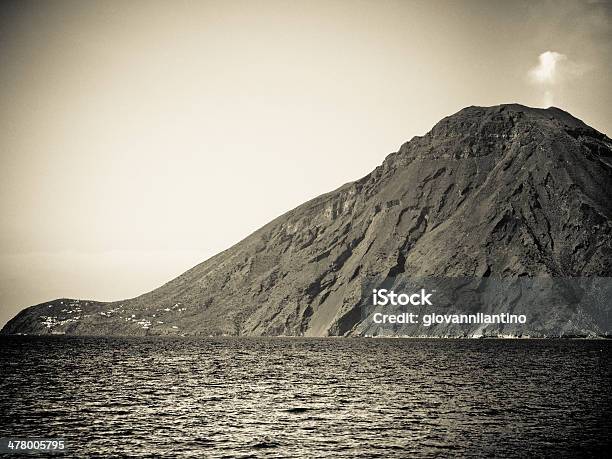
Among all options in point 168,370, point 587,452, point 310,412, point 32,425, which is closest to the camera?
point 587,452

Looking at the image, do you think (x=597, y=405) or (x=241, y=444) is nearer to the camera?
(x=241, y=444)

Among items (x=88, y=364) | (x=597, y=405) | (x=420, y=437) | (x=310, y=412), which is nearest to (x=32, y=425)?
(x=310, y=412)

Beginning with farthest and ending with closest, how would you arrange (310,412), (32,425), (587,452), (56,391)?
1. (56,391)
2. (310,412)
3. (32,425)
4. (587,452)

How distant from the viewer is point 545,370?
325 feet

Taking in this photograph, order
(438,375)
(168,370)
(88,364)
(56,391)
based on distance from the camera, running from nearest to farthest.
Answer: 1. (56,391)
2. (438,375)
3. (168,370)
4. (88,364)

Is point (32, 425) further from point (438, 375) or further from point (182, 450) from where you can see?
point (438, 375)

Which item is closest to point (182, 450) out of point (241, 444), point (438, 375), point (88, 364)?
point (241, 444)

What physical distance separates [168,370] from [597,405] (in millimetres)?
66545

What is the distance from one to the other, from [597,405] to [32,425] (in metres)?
47.2

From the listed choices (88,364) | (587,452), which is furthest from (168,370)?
(587,452)

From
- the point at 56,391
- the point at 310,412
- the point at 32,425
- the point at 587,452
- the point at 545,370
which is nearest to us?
the point at 587,452

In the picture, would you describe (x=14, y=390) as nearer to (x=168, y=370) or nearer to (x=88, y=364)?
(x=168, y=370)

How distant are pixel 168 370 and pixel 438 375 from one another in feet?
138

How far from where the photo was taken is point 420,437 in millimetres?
46219
